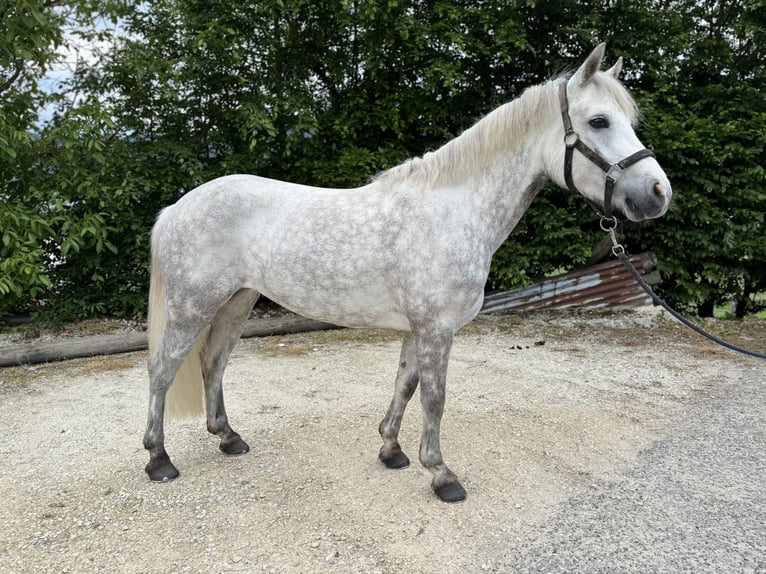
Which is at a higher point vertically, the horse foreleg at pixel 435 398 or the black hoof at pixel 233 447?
the horse foreleg at pixel 435 398

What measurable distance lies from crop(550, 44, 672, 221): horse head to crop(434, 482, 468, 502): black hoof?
4.90 feet

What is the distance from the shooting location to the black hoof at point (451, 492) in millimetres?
2619

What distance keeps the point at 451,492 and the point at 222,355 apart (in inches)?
60.3

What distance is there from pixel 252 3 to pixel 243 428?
4995 mm

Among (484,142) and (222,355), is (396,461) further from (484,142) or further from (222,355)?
(484,142)

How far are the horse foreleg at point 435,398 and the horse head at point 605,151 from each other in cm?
91

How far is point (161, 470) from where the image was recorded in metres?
2.90

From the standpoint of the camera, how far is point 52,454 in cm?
328

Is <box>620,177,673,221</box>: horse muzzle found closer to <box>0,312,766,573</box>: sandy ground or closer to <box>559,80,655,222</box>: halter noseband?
<box>559,80,655,222</box>: halter noseband

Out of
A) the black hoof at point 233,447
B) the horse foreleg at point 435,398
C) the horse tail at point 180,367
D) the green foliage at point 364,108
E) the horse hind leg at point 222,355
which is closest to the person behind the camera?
the horse foreleg at point 435,398

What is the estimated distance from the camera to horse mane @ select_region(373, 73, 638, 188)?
2.29 metres

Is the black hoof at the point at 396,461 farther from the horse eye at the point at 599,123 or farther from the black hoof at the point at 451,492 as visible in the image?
the horse eye at the point at 599,123

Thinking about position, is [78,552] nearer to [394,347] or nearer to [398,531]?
[398,531]

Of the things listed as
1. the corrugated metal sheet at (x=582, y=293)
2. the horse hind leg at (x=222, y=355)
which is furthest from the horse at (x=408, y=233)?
the corrugated metal sheet at (x=582, y=293)
